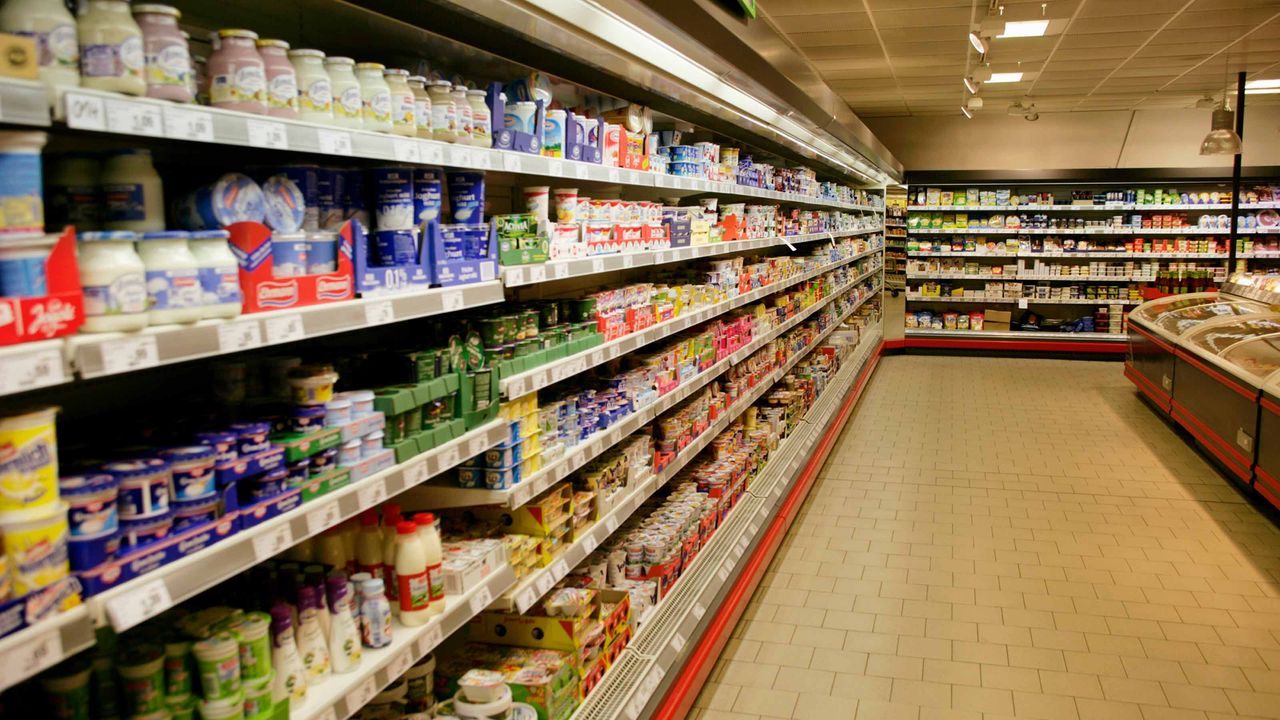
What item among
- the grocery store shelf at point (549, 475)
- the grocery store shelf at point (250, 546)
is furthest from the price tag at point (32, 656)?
the grocery store shelf at point (549, 475)

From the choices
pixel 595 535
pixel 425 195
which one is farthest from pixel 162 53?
pixel 595 535

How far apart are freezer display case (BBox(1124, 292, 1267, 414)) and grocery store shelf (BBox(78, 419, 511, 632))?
7575mm

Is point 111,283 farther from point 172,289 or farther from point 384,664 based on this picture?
point 384,664

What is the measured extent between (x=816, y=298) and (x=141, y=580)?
23.1ft

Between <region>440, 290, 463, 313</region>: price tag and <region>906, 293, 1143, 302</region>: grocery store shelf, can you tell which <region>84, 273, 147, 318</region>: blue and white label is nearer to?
<region>440, 290, 463, 313</region>: price tag

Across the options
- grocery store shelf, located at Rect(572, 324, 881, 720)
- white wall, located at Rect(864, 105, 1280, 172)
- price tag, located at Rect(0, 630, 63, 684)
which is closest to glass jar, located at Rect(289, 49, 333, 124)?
price tag, located at Rect(0, 630, 63, 684)

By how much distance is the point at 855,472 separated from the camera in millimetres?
6895

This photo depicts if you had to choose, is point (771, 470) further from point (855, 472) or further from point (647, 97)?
point (647, 97)

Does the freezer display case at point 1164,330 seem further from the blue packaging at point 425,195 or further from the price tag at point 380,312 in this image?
the price tag at point 380,312

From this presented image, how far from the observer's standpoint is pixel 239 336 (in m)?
1.46

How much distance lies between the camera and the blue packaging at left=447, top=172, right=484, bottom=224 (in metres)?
2.34

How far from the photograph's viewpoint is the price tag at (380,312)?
181cm

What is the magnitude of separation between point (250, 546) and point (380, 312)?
544 mm

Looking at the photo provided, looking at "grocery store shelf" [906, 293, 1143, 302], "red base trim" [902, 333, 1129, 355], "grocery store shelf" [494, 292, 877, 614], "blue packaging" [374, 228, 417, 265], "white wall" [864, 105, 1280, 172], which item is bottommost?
"red base trim" [902, 333, 1129, 355]
